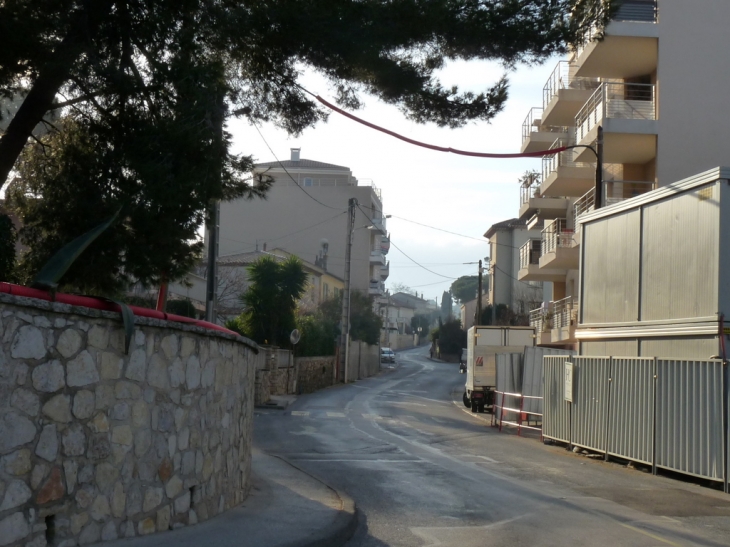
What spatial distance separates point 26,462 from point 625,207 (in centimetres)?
1397

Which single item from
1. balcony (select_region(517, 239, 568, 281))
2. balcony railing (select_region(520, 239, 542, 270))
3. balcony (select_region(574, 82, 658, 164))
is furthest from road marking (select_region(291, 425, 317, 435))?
balcony railing (select_region(520, 239, 542, 270))

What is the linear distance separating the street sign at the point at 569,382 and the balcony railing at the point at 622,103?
37.5 ft

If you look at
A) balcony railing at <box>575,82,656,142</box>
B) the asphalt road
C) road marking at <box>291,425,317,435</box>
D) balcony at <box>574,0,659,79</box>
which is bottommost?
road marking at <box>291,425,317,435</box>

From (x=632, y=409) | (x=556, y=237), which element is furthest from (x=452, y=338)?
(x=632, y=409)

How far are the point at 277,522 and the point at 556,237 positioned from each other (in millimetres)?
27252

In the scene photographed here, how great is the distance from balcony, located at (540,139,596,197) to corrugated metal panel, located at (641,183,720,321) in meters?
16.9

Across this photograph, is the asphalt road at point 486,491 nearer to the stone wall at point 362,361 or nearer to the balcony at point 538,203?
the balcony at point 538,203

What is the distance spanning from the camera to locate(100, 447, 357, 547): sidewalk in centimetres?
698

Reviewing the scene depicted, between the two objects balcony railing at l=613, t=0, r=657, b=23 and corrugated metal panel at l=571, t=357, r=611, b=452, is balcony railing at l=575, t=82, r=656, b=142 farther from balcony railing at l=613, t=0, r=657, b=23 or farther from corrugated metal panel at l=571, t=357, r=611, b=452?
corrugated metal panel at l=571, t=357, r=611, b=452

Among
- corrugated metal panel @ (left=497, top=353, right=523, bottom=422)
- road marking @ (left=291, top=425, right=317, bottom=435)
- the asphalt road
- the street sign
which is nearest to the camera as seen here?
the asphalt road

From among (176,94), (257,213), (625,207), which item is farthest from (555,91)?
(257,213)

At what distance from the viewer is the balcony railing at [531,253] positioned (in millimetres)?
39438

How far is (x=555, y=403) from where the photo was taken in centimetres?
1922

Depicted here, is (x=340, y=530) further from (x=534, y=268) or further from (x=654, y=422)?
(x=534, y=268)
